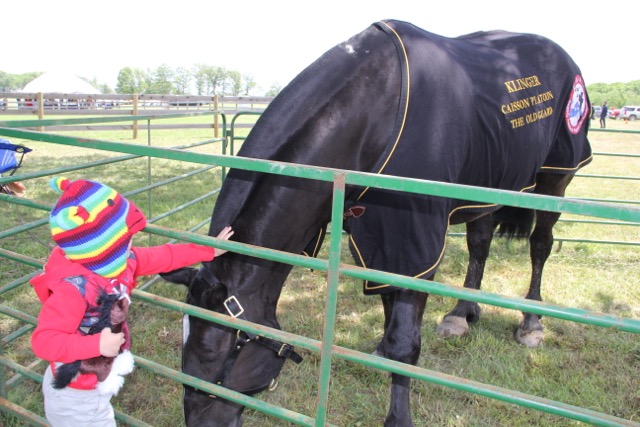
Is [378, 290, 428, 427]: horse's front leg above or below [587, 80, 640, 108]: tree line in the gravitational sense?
below

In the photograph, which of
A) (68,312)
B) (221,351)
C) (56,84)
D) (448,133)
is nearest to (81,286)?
(68,312)

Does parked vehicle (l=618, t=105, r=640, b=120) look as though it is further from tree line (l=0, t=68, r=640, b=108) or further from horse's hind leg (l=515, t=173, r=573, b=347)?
tree line (l=0, t=68, r=640, b=108)

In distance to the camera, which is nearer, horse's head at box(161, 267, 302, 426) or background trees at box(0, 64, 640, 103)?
horse's head at box(161, 267, 302, 426)

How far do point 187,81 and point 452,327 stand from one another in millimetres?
90411

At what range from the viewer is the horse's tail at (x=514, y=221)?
4027 mm

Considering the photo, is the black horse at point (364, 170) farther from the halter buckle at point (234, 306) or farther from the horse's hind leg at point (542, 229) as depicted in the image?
the horse's hind leg at point (542, 229)

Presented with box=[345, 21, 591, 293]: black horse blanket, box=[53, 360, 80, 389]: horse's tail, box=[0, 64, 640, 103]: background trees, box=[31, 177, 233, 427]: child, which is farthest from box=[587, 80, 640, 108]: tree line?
box=[53, 360, 80, 389]: horse's tail

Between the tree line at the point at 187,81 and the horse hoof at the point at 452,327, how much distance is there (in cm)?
7610

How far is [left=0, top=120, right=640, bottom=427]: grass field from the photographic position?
2.65 m

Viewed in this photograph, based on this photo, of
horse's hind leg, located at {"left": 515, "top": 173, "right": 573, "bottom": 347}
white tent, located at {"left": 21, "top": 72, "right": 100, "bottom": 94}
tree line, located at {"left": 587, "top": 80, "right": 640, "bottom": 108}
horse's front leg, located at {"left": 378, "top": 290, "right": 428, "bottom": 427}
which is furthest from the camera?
tree line, located at {"left": 587, "top": 80, "right": 640, "bottom": 108}

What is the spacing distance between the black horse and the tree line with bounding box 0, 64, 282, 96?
252 feet

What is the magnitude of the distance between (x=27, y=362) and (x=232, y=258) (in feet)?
6.42

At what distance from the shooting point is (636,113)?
118 ft

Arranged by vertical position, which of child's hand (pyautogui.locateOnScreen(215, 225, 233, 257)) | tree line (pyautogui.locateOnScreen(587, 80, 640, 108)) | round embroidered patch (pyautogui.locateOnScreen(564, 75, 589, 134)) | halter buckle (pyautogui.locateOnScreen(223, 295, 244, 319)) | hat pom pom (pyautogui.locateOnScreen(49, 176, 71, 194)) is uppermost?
tree line (pyautogui.locateOnScreen(587, 80, 640, 108))
